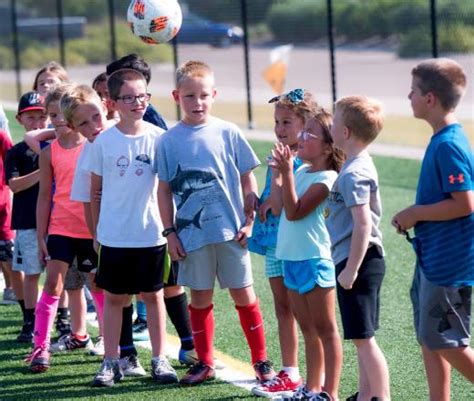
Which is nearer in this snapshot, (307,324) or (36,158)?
(307,324)

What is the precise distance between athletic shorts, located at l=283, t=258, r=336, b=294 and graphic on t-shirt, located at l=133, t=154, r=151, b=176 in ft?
3.59

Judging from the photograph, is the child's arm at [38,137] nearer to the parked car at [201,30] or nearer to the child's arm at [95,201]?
the child's arm at [95,201]

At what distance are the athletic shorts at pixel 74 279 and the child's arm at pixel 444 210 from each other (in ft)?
8.97

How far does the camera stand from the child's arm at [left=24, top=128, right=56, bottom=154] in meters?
7.14

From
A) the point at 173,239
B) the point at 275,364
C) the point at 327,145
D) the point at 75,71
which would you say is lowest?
the point at 275,364

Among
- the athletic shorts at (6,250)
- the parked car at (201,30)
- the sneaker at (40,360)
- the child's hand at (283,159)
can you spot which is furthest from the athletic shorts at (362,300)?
the parked car at (201,30)

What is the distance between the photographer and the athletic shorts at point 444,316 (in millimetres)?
4949

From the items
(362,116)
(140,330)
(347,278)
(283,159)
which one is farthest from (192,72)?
(140,330)

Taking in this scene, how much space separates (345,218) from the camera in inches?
208

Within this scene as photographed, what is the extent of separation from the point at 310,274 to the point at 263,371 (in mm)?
858

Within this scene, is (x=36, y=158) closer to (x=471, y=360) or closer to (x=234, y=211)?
(x=234, y=211)

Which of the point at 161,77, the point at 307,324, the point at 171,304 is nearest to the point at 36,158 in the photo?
the point at 171,304

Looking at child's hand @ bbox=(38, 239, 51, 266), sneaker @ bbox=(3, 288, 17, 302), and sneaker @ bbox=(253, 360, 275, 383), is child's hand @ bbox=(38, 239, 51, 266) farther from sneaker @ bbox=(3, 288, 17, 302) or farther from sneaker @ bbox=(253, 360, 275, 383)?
sneaker @ bbox=(3, 288, 17, 302)

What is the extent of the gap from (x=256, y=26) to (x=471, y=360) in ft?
95.2
